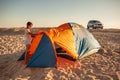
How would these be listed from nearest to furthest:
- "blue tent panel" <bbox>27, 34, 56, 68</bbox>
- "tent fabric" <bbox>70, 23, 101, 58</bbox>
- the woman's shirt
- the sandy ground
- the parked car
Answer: the sandy ground
"blue tent panel" <bbox>27, 34, 56, 68</bbox>
the woman's shirt
"tent fabric" <bbox>70, 23, 101, 58</bbox>
the parked car

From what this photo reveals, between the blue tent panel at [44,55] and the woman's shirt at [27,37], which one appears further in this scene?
the woman's shirt at [27,37]

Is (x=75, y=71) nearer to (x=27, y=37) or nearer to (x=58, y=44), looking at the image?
(x=58, y=44)

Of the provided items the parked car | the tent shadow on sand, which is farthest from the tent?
the parked car

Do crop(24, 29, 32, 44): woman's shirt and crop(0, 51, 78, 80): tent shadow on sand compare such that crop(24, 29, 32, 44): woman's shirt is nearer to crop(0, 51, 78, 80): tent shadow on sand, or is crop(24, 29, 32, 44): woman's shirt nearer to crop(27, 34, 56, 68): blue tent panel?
crop(27, 34, 56, 68): blue tent panel

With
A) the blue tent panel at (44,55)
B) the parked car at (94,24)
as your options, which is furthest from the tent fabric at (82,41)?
the parked car at (94,24)

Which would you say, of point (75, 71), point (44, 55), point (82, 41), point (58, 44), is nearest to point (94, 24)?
point (82, 41)

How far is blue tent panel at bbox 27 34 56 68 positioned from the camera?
9273 millimetres

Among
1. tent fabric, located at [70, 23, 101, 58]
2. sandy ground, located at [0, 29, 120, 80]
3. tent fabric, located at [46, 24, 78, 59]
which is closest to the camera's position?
sandy ground, located at [0, 29, 120, 80]

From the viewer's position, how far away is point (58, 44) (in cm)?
985

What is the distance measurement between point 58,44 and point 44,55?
0.85m

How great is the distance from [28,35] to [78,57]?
8.05 feet

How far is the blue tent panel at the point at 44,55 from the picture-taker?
9.27 metres

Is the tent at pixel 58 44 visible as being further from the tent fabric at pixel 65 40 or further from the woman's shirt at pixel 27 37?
the woman's shirt at pixel 27 37

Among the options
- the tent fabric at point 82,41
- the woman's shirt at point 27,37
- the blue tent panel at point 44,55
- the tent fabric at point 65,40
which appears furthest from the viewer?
the tent fabric at point 82,41
